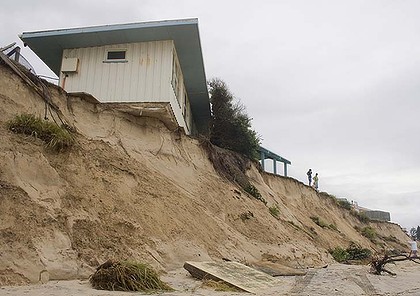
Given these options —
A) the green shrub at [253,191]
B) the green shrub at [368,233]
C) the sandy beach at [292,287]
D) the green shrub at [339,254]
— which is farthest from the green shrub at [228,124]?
the green shrub at [368,233]

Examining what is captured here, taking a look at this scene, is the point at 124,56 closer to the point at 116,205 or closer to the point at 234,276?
the point at 116,205

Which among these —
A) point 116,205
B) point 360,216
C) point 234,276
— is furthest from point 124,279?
point 360,216

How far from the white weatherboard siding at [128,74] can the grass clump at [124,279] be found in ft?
26.5

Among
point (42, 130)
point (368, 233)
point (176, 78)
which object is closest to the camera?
point (42, 130)

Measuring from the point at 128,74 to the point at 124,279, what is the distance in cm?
952

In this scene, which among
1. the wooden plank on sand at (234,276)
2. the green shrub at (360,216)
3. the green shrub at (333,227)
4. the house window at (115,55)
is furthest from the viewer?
the green shrub at (360,216)

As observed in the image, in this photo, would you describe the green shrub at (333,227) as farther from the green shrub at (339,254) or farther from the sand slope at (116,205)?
the sand slope at (116,205)

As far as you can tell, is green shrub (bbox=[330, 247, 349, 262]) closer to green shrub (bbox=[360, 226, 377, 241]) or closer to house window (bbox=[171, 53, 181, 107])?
house window (bbox=[171, 53, 181, 107])

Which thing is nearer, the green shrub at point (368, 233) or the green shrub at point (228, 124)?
the green shrub at point (228, 124)

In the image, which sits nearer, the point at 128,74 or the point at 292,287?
the point at 292,287

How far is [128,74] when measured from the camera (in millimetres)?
14703

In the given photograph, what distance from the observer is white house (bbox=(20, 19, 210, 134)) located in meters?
14.4

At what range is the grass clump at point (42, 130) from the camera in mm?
9516

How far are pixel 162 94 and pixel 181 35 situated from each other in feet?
7.87
